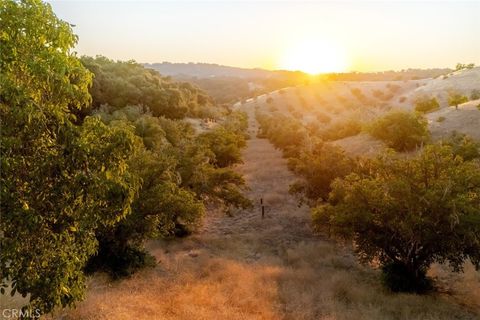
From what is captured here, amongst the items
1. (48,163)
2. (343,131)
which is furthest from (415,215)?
(343,131)

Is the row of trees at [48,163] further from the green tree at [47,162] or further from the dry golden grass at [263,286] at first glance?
the dry golden grass at [263,286]

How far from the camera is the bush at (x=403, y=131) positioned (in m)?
41.0

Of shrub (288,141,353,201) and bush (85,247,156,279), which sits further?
shrub (288,141,353,201)

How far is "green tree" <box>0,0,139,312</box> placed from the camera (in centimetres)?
690

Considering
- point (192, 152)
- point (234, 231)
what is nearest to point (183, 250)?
point (234, 231)

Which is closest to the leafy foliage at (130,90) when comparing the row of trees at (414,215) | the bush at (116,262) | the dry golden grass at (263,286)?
the dry golden grass at (263,286)

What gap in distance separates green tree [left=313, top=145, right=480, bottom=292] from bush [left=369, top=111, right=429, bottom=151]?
23.6 meters

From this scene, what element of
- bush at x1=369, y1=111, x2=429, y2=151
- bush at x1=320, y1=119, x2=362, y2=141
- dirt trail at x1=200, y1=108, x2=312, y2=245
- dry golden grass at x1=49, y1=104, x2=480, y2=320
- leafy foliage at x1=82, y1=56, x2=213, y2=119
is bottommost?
dirt trail at x1=200, y1=108, x2=312, y2=245

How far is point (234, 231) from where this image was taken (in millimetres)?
26766

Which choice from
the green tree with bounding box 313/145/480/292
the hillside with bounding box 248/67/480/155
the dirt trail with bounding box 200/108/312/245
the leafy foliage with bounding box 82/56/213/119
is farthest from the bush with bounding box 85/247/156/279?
the leafy foliage with bounding box 82/56/213/119

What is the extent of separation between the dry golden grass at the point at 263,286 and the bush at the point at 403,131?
816 inches

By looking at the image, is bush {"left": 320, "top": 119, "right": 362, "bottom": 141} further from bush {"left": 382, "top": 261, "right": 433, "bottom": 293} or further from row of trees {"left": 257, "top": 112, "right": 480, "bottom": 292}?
bush {"left": 382, "top": 261, "right": 433, "bottom": 293}

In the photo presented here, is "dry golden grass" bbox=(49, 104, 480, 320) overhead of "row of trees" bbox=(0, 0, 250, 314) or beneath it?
beneath

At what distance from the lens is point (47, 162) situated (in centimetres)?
721
